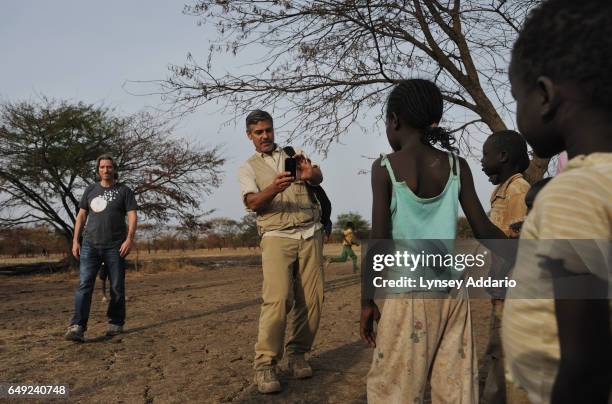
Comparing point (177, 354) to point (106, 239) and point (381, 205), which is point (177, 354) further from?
point (381, 205)

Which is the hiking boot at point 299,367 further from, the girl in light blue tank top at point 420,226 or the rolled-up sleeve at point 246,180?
the girl in light blue tank top at point 420,226

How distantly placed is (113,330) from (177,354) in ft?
4.61

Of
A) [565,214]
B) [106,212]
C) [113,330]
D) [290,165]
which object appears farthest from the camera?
[113,330]

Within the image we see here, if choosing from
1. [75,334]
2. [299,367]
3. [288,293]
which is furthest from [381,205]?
[75,334]

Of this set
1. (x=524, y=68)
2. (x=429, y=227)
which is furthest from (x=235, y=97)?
(x=524, y=68)

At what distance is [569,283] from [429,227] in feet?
3.63

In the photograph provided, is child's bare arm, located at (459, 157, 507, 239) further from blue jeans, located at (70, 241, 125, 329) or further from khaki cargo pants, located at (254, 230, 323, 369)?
blue jeans, located at (70, 241, 125, 329)

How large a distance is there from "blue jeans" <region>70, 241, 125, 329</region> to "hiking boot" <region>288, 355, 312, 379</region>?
2.59 metres

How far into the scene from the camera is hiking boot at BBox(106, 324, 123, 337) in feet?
20.0

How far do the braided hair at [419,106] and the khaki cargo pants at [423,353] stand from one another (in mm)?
638

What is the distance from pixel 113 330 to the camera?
612 cm

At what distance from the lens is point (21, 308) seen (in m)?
9.37

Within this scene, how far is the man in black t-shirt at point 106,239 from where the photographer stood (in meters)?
5.79

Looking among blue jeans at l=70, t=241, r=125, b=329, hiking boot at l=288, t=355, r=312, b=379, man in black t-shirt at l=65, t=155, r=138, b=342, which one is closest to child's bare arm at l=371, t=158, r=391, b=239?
hiking boot at l=288, t=355, r=312, b=379
